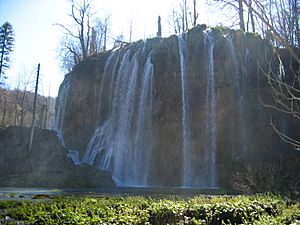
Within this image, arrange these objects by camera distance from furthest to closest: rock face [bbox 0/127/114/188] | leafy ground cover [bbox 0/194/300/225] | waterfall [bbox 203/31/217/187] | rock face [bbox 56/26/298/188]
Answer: rock face [bbox 56/26/298/188], waterfall [bbox 203/31/217/187], rock face [bbox 0/127/114/188], leafy ground cover [bbox 0/194/300/225]

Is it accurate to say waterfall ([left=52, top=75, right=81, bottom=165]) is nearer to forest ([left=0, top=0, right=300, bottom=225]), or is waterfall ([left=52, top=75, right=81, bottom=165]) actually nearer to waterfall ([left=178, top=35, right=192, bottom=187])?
forest ([left=0, top=0, right=300, bottom=225])

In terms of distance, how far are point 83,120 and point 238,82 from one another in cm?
1708

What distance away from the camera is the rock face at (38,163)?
88.2ft

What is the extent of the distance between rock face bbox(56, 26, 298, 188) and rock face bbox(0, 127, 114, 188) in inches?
104

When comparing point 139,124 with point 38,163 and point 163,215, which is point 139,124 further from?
point 163,215

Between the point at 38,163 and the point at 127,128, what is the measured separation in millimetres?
9243

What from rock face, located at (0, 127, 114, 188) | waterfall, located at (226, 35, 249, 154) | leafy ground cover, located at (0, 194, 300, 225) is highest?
waterfall, located at (226, 35, 249, 154)

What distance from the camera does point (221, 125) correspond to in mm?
29672

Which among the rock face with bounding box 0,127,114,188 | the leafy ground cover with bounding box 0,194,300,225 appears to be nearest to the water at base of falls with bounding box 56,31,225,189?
the rock face with bounding box 0,127,114,188

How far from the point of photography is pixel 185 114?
102 ft

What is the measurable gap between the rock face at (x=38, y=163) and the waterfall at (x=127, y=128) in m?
2.90

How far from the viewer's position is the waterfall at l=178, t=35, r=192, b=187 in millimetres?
29141

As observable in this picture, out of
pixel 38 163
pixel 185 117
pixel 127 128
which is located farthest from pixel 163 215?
pixel 38 163

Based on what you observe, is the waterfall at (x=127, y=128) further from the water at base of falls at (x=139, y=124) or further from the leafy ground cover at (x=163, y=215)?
the leafy ground cover at (x=163, y=215)
